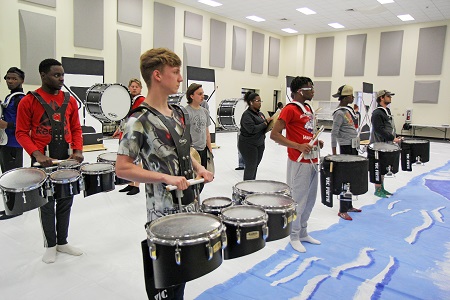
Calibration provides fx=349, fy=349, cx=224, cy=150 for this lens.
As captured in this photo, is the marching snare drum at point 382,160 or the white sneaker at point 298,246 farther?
the marching snare drum at point 382,160

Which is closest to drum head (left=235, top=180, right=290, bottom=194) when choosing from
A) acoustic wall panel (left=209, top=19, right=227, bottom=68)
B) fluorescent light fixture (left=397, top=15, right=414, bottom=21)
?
acoustic wall panel (left=209, top=19, right=227, bottom=68)

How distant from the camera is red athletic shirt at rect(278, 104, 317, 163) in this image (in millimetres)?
3053

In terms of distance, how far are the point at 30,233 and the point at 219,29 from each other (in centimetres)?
1233

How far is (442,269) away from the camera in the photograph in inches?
115

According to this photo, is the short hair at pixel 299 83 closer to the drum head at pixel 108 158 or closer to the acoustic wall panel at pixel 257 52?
the drum head at pixel 108 158

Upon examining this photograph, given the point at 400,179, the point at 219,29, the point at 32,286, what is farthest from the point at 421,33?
the point at 32,286

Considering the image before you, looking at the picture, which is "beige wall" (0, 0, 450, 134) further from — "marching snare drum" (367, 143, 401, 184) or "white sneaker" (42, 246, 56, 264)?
"marching snare drum" (367, 143, 401, 184)

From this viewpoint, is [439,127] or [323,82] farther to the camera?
[323,82]

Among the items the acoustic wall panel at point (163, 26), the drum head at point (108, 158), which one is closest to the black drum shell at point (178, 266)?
the drum head at point (108, 158)

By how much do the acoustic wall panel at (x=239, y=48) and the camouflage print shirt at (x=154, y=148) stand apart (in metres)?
13.9

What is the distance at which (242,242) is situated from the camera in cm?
167

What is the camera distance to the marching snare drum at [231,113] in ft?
23.2

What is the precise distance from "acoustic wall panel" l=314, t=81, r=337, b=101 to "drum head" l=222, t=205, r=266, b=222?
15.8 m

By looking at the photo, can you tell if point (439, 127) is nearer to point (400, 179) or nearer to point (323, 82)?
point (323, 82)
